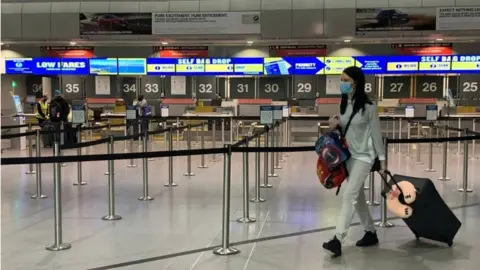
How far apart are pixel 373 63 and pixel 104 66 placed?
29.4 ft

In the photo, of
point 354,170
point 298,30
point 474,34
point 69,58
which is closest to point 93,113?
point 69,58

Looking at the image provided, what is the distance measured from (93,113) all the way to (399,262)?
1534 centimetres

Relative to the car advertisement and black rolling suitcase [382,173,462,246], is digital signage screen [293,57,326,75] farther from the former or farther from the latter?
black rolling suitcase [382,173,462,246]

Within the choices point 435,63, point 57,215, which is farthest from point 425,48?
point 57,215

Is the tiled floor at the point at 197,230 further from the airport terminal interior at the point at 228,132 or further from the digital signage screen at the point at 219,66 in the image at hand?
the digital signage screen at the point at 219,66

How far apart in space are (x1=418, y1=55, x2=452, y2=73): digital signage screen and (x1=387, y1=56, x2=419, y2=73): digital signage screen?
0.18 metres

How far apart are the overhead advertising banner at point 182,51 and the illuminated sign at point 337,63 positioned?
398cm

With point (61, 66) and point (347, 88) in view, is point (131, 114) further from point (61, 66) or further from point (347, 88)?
point (347, 88)

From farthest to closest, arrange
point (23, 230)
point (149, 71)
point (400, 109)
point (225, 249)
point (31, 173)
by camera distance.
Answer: point (149, 71)
point (400, 109)
point (31, 173)
point (23, 230)
point (225, 249)

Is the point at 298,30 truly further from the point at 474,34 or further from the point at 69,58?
the point at 69,58

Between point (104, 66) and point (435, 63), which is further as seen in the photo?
point (104, 66)

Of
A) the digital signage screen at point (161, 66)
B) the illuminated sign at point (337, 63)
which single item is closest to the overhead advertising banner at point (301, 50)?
the illuminated sign at point (337, 63)

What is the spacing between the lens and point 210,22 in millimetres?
14805

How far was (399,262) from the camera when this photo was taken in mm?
4562
